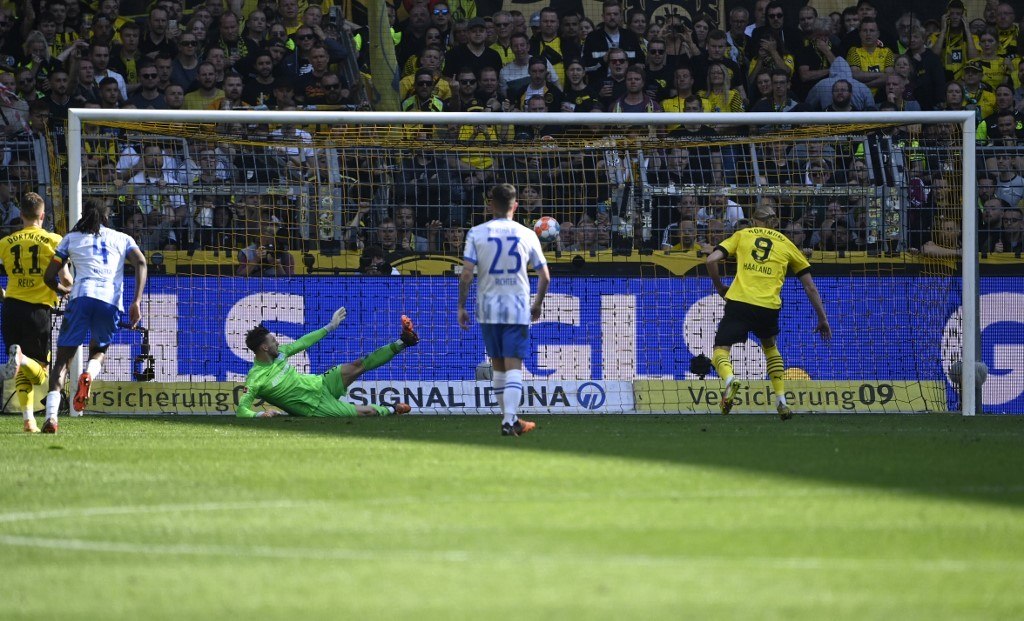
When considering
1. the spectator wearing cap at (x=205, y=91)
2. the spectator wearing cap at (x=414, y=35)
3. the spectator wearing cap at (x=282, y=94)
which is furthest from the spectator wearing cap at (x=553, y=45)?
the spectator wearing cap at (x=205, y=91)

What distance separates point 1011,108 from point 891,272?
5.25 m

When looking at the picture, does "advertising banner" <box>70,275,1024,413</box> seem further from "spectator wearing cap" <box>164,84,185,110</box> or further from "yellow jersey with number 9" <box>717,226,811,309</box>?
"spectator wearing cap" <box>164,84,185,110</box>

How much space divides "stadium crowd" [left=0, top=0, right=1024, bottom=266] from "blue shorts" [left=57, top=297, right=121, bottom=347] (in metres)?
3.47

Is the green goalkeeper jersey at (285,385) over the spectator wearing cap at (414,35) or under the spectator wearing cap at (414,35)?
under

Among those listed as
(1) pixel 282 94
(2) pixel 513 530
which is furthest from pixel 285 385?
(2) pixel 513 530

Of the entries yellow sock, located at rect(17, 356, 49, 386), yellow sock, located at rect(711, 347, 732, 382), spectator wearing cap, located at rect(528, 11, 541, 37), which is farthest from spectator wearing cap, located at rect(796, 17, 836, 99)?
yellow sock, located at rect(17, 356, 49, 386)

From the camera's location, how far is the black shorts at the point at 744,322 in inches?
524

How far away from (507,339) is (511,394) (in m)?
0.45

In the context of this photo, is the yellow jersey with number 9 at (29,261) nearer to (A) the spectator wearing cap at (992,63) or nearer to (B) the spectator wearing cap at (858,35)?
(B) the spectator wearing cap at (858,35)

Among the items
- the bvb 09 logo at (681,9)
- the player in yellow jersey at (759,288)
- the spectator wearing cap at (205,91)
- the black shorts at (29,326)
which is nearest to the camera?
the black shorts at (29,326)

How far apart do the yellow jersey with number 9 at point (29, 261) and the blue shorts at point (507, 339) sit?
173 inches

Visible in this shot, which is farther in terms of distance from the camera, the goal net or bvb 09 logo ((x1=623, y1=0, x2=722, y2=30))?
bvb 09 logo ((x1=623, y1=0, x2=722, y2=30))

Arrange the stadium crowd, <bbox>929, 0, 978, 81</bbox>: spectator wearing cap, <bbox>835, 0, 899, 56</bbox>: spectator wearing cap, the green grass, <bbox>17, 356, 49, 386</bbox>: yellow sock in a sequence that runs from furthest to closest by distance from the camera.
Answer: <bbox>929, 0, 978, 81</bbox>: spectator wearing cap, <bbox>835, 0, 899, 56</bbox>: spectator wearing cap, the stadium crowd, <bbox>17, 356, 49, 386</bbox>: yellow sock, the green grass

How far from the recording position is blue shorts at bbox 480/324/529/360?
1131 centimetres
